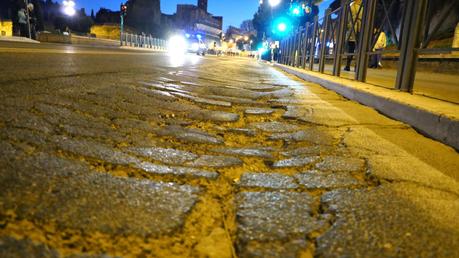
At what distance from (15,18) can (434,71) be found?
21988 mm

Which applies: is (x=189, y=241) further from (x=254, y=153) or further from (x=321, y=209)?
(x=254, y=153)

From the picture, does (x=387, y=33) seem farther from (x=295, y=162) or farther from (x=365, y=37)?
(x=295, y=162)

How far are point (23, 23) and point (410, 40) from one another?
903 inches

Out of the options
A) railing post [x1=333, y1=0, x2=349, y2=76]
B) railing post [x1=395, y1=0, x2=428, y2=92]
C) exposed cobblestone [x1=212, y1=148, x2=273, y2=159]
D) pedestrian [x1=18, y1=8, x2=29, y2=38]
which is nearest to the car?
pedestrian [x1=18, y1=8, x2=29, y2=38]

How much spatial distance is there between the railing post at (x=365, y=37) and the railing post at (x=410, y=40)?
1.34 meters

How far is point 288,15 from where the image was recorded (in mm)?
19375

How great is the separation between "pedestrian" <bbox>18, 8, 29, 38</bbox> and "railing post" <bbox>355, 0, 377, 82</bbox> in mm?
20575

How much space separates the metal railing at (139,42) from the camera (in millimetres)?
37719

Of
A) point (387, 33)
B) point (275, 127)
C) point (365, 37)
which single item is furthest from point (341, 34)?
point (275, 127)

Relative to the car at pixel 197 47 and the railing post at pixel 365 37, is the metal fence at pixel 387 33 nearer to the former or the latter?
the railing post at pixel 365 37

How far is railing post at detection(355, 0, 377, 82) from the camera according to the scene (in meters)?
5.70

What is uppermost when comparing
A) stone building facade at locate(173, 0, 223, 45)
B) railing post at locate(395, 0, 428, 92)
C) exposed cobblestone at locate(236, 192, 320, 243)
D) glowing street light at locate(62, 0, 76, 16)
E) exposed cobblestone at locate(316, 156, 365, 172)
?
stone building facade at locate(173, 0, 223, 45)

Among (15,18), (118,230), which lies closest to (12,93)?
(118,230)

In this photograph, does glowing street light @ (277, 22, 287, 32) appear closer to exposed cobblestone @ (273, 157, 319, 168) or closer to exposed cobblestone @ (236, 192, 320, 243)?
exposed cobblestone @ (273, 157, 319, 168)
